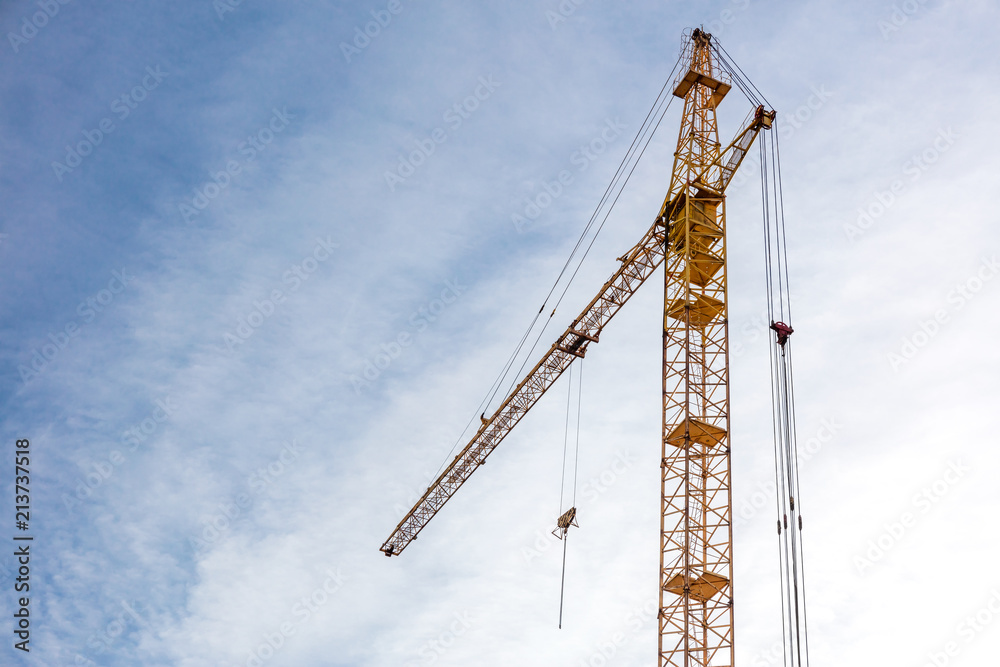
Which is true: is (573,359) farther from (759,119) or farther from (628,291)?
(759,119)

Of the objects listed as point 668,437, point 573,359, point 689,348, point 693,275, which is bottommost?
point 668,437

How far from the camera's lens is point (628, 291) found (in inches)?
1913

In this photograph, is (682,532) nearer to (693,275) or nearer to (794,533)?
(794,533)

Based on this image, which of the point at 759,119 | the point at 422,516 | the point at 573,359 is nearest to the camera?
the point at 759,119

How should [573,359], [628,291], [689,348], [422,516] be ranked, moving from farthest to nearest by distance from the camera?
[422,516] < [573,359] < [628,291] < [689,348]

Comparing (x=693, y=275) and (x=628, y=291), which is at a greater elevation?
(x=628, y=291)

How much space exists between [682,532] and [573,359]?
17.0m

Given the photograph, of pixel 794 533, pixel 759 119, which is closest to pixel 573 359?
pixel 759 119

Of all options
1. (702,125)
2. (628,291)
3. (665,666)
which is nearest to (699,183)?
(702,125)

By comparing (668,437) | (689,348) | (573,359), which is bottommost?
(668,437)

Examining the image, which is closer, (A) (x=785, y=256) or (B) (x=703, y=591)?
(B) (x=703, y=591)

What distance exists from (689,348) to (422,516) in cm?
3089

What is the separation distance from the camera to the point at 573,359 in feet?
171

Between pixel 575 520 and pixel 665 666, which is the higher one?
pixel 575 520
